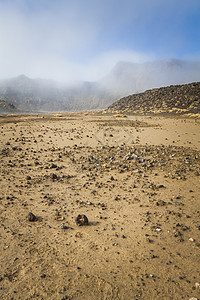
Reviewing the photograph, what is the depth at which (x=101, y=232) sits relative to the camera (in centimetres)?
291

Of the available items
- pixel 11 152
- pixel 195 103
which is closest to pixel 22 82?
pixel 195 103

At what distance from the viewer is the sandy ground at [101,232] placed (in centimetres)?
201

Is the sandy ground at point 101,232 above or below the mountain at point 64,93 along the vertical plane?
below

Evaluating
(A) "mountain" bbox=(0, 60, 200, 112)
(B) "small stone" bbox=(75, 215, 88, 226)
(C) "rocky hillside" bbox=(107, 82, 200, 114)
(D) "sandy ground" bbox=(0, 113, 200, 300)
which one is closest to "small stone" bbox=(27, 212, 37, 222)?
(D) "sandy ground" bbox=(0, 113, 200, 300)

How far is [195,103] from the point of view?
104ft

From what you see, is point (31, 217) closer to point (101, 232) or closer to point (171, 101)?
point (101, 232)

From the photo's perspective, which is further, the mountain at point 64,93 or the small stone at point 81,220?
the mountain at point 64,93

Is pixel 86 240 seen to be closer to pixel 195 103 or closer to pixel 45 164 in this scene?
pixel 45 164

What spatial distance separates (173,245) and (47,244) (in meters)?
1.90

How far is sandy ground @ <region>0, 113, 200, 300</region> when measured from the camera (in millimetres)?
2010

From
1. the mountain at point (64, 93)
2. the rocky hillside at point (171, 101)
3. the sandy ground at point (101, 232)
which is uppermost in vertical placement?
the mountain at point (64, 93)

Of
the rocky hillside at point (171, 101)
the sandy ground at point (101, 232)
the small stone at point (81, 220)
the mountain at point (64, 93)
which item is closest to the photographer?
the sandy ground at point (101, 232)

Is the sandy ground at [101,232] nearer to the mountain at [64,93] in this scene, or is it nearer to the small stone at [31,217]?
the small stone at [31,217]

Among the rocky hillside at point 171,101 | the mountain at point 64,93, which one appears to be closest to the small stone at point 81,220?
the rocky hillside at point 171,101
